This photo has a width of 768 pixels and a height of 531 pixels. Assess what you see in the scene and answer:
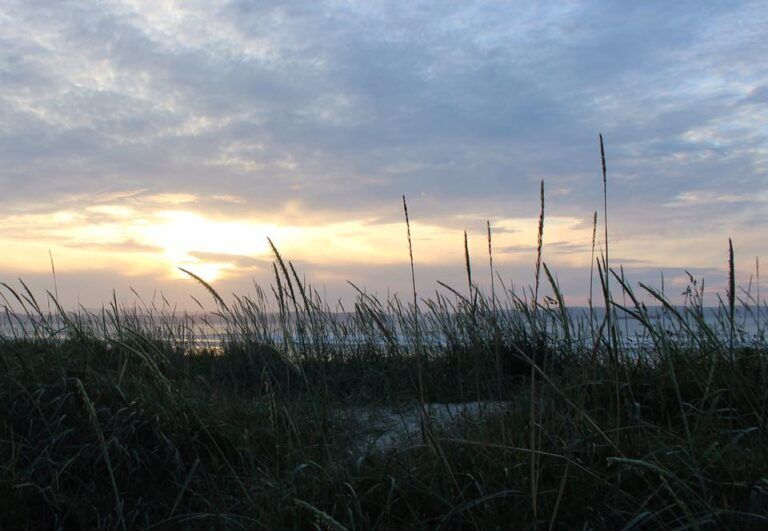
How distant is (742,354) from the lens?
396 centimetres

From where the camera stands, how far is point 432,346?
6875 millimetres

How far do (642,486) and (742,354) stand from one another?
7.19 feet

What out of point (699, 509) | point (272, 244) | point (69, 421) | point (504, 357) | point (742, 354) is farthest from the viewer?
point (504, 357)

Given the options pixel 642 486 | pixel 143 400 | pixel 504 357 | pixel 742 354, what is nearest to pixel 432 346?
pixel 504 357

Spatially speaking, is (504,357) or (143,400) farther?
(504,357)

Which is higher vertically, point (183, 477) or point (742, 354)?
point (742, 354)

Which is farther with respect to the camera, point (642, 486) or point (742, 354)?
point (742, 354)

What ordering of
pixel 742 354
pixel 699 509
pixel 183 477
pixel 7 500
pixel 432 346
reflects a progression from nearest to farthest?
pixel 699 509 < pixel 7 500 < pixel 183 477 < pixel 742 354 < pixel 432 346

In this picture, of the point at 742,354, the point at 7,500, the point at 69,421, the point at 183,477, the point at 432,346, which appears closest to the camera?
the point at 7,500

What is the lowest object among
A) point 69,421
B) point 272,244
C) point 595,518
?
point 595,518

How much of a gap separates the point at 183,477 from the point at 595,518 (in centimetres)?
210

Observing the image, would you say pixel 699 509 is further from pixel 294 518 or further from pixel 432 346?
pixel 432 346

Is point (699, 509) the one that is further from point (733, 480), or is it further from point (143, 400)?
point (143, 400)

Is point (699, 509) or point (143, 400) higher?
point (143, 400)
